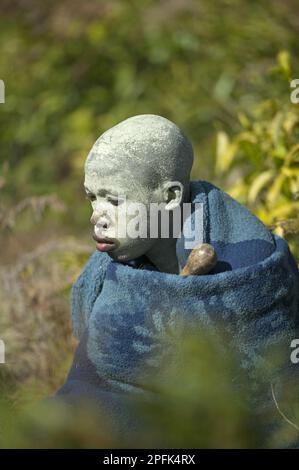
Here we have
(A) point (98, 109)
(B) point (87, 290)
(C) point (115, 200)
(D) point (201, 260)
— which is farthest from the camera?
(A) point (98, 109)

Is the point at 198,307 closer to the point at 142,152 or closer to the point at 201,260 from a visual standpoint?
the point at 201,260

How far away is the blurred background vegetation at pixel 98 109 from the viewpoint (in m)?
3.59

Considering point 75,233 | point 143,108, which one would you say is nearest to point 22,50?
point 143,108

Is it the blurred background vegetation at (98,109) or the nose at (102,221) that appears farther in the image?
the blurred background vegetation at (98,109)

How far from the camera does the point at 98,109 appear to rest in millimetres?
6691

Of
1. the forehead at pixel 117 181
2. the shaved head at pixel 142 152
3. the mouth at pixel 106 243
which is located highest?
the shaved head at pixel 142 152

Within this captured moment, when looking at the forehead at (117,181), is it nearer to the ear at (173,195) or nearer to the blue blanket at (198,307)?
the ear at (173,195)

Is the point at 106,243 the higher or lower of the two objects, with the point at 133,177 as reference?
lower

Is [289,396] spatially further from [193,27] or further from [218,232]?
[193,27]

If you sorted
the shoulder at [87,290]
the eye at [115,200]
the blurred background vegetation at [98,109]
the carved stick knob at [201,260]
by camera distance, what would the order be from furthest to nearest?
the blurred background vegetation at [98,109] → the shoulder at [87,290] → the eye at [115,200] → the carved stick knob at [201,260]

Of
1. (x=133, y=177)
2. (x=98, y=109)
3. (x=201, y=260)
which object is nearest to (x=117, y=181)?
(x=133, y=177)

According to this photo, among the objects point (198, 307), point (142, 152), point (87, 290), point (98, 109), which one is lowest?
point (98, 109)

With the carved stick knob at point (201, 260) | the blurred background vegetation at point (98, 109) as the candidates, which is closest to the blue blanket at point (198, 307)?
the carved stick knob at point (201, 260)

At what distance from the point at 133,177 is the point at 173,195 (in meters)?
0.13
